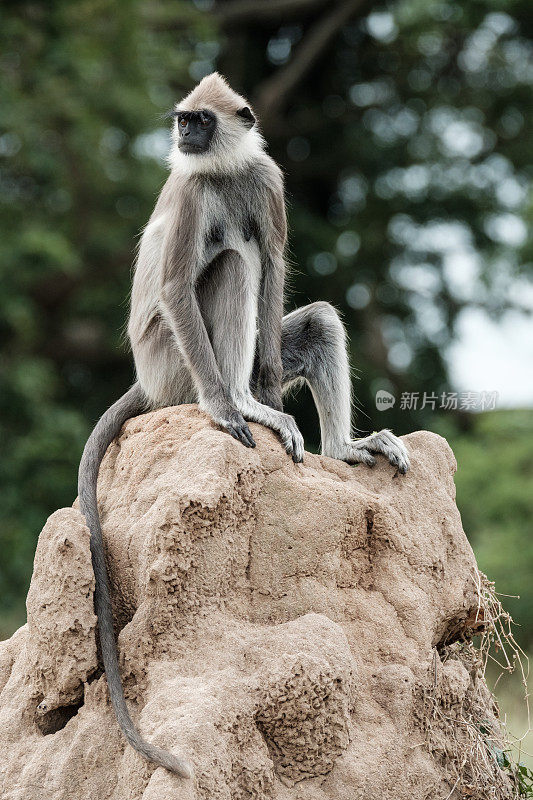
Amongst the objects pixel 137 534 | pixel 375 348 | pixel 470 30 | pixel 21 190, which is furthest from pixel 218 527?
pixel 470 30

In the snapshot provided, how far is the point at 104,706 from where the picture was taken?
4.68 metres

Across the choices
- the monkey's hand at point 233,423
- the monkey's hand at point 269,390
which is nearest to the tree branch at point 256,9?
the monkey's hand at point 269,390

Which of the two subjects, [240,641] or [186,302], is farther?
[186,302]

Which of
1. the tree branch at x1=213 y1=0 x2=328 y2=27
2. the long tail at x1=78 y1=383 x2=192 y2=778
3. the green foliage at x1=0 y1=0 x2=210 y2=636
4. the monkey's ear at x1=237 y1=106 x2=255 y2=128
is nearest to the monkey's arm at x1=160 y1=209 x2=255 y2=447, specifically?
the long tail at x1=78 y1=383 x2=192 y2=778

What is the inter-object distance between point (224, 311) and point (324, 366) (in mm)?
726

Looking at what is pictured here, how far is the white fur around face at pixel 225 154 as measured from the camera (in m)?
6.01

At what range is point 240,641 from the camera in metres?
4.66

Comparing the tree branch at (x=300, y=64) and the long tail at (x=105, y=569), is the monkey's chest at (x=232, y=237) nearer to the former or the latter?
the long tail at (x=105, y=569)

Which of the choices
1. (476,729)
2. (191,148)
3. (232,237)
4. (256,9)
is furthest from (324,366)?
(256,9)

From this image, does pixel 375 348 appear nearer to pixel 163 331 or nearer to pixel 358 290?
pixel 358 290

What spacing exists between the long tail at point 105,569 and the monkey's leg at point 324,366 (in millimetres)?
865

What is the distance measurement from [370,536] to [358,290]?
1263 cm

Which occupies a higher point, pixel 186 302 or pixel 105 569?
pixel 186 302

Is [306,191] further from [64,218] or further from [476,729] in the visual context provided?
[476,729]
